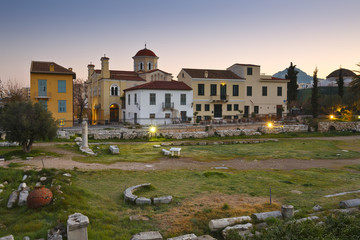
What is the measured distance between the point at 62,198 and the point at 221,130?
28015 mm

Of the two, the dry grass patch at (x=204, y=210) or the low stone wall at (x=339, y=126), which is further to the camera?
the low stone wall at (x=339, y=126)

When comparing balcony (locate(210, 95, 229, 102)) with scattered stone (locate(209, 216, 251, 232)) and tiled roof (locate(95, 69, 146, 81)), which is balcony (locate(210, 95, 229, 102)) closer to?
tiled roof (locate(95, 69, 146, 81))

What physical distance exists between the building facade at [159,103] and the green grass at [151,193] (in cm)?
2482

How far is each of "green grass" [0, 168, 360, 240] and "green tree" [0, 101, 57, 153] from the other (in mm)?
5570

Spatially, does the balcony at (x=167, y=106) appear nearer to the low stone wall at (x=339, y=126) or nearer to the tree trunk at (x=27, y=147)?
the low stone wall at (x=339, y=126)

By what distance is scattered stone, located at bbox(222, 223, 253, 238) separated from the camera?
26.9 feet

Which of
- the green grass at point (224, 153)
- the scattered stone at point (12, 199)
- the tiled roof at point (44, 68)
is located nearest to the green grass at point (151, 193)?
the scattered stone at point (12, 199)

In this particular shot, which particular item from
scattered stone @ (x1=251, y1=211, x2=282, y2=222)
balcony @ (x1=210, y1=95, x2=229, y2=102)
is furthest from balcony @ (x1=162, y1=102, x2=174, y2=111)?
scattered stone @ (x1=251, y1=211, x2=282, y2=222)

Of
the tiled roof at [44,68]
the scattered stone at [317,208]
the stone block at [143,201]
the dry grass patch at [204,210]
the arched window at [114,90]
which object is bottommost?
the dry grass patch at [204,210]

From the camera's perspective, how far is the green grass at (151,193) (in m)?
8.60

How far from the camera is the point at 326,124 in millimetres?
42062

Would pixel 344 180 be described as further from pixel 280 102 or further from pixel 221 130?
pixel 280 102

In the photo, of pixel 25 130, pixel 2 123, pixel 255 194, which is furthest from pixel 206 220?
pixel 2 123

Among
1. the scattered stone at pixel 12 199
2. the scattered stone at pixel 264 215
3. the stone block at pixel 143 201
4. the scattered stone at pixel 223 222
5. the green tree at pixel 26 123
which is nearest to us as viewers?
the scattered stone at pixel 223 222
